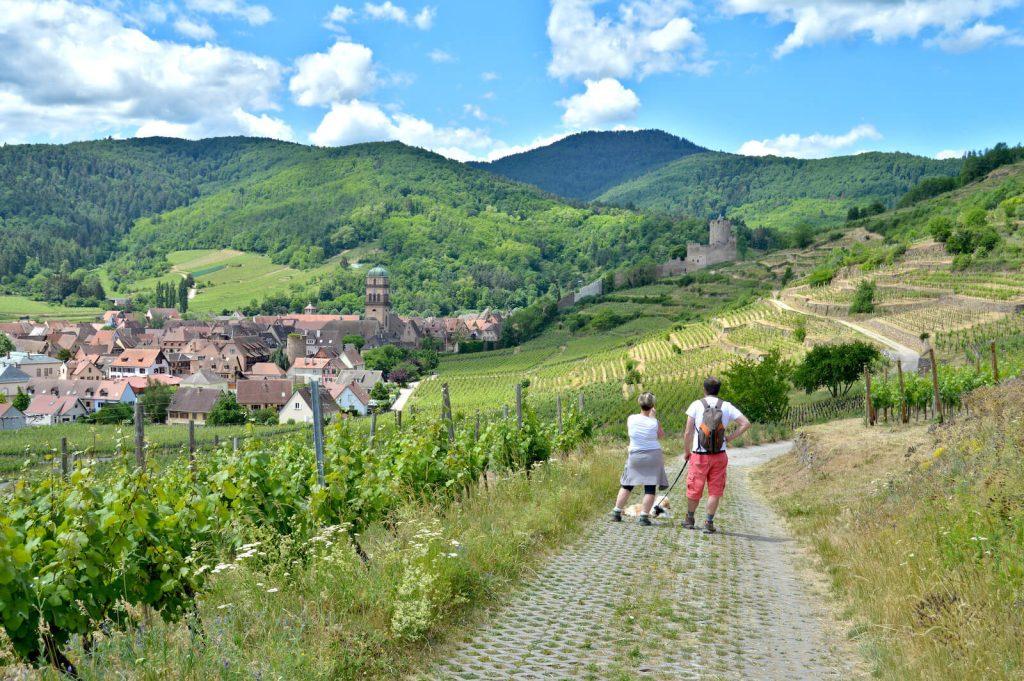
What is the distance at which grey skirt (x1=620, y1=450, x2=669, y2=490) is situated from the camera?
8633mm

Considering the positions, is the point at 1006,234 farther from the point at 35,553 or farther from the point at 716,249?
the point at 716,249

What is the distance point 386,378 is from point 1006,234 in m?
67.9

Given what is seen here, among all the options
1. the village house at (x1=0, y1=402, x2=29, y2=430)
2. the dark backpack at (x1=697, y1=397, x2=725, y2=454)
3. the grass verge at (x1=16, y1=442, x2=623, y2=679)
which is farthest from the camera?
the village house at (x1=0, y1=402, x2=29, y2=430)

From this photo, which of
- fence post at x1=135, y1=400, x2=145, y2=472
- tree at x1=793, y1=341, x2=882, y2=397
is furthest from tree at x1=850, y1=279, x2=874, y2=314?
fence post at x1=135, y1=400, x2=145, y2=472

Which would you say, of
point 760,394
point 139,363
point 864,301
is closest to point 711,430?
point 760,394

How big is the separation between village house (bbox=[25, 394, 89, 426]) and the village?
0.31 feet

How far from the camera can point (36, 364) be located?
102125mm

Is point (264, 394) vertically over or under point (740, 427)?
under

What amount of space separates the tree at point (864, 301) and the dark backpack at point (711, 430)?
50303 millimetres

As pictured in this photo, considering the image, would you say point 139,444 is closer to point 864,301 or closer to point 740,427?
point 740,427

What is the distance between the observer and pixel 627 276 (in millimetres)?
139250

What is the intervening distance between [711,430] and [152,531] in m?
5.58

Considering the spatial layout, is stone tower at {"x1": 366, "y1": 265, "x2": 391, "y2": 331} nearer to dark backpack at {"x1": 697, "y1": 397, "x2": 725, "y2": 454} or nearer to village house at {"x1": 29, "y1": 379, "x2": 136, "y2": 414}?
village house at {"x1": 29, "y1": 379, "x2": 136, "y2": 414}

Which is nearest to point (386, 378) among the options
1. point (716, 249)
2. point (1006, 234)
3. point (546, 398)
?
point (546, 398)
